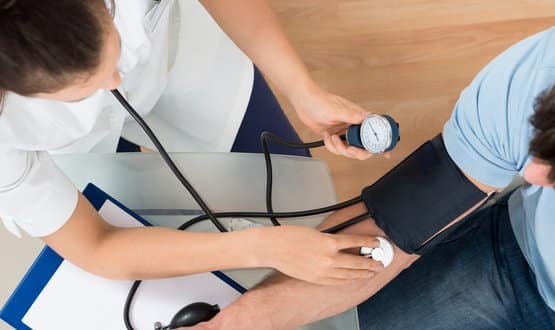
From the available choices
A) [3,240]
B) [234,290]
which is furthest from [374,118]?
[3,240]

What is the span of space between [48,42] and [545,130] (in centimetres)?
48

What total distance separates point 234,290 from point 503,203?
0.50m

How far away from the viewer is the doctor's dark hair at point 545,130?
56 cm

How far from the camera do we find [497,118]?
721 mm

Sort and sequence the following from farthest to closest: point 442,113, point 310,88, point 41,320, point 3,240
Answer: point 442,113 < point 3,240 < point 310,88 < point 41,320

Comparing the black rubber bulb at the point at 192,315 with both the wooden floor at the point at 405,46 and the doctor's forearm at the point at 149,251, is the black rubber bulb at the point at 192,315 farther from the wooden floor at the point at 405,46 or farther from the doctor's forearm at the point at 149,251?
the wooden floor at the point at 405,46

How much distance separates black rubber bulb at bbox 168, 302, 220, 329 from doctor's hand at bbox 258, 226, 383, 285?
100mm

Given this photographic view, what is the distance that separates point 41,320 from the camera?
74 cm

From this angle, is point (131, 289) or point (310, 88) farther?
point (310, 88)

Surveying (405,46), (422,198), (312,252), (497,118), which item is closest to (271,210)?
(312,252)

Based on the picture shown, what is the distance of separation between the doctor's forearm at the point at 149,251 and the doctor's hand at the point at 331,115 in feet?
0.58

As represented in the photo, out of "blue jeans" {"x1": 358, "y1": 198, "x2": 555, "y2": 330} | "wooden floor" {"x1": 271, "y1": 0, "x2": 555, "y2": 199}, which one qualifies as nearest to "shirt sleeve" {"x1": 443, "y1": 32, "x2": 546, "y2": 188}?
"blue jeans" {"x1": 358, "y1": 198, "x2": 555, "y2": 330}

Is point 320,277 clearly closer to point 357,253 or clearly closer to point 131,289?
point 357,253

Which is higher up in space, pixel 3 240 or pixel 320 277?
pixel 3 240
